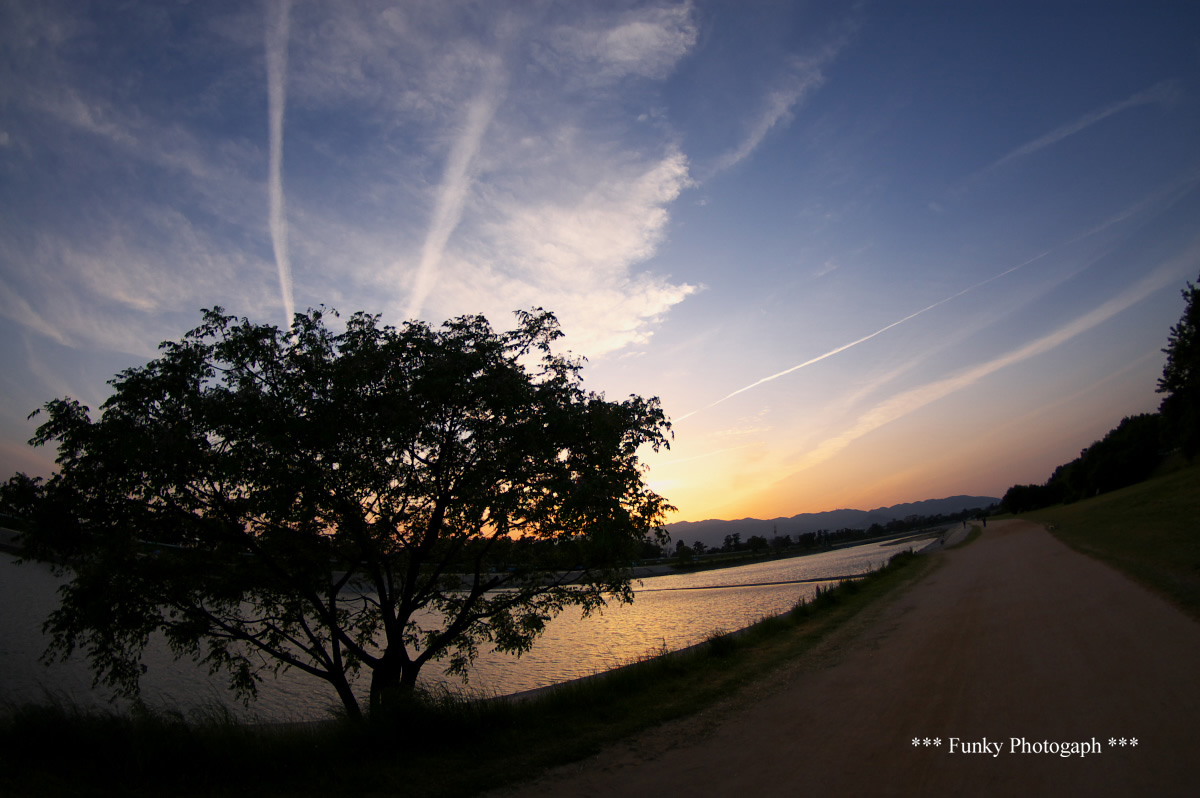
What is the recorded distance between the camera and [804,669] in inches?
442

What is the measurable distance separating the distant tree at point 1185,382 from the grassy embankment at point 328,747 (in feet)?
202

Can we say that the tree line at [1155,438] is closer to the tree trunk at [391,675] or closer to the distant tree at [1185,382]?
the distant tree at [1185,382]

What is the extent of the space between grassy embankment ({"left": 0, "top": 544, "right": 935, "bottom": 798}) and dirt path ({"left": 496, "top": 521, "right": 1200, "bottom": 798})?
79 cm

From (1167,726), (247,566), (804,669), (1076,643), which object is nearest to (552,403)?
(247,566)

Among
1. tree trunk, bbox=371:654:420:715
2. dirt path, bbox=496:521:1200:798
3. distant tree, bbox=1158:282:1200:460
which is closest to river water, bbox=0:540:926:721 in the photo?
tree trunk, bbox=371:654:420:715

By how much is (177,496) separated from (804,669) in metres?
12.2

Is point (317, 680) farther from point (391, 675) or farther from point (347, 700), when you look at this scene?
point (391, 675)

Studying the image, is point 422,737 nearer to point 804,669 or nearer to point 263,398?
point 263,398

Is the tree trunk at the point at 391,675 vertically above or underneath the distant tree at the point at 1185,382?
underneath

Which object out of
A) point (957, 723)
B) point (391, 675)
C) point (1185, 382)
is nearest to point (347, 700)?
point (391, 675)

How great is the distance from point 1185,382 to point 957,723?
A: 69.2 m

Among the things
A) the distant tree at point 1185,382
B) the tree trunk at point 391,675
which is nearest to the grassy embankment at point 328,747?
the tree trunk at point 391,675

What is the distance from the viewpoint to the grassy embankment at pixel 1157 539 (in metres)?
13.8

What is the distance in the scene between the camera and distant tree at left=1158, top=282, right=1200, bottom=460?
1877 inches
